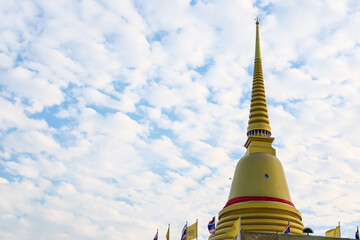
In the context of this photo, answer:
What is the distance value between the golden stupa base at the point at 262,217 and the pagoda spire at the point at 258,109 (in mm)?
10327

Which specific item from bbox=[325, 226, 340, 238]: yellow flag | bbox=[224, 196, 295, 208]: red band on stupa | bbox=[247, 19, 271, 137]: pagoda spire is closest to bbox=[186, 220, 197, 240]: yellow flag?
bbox=[224, 196, 295, 208]: red band on stupa

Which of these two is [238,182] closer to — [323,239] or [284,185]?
[284,185]

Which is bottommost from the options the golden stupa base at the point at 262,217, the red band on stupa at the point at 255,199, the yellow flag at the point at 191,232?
the yellow flag at the point at 191,232

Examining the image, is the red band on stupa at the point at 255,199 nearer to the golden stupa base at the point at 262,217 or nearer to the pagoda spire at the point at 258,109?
the golden stupa base at the point at 262,217

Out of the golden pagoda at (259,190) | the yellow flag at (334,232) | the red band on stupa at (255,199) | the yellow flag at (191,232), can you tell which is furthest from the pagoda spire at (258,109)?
the yellow flag at (191,232)

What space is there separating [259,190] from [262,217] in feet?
11.6

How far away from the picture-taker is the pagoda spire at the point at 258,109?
158 feet

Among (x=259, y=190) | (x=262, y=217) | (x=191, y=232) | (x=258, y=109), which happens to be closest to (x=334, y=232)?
(x=262, y=217)

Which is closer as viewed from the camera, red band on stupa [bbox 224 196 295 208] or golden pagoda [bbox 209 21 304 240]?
golden pagoda [bbox 209 21 304 240]

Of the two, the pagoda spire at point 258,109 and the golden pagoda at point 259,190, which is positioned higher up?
the pagoda spire at point 258,109

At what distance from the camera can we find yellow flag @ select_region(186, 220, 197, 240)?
3281cm

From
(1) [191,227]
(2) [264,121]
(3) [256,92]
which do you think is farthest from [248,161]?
(1) [191,227]

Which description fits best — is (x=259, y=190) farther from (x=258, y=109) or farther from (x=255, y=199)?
(x=258, y=109)

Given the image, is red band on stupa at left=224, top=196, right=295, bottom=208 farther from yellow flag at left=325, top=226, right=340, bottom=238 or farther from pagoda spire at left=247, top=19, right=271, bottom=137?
pagoda spire at left=247, top=19, right=271, bottom=137
